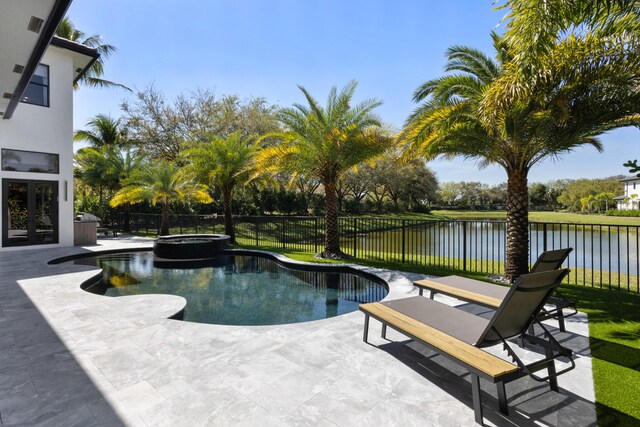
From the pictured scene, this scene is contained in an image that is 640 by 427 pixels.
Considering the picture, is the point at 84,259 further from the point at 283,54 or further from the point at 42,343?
the point at 283,54

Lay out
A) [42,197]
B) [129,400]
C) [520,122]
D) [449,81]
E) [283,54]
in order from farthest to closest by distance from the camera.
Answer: [283,54]
[42,197]
[449,81]
[520,122]
[129,400]

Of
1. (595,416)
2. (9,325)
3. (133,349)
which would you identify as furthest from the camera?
(9,325)

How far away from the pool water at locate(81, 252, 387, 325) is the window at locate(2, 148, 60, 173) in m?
4.51

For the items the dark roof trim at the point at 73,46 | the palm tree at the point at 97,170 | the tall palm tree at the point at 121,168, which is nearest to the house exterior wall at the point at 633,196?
the dark roof trim at the point at 73,46

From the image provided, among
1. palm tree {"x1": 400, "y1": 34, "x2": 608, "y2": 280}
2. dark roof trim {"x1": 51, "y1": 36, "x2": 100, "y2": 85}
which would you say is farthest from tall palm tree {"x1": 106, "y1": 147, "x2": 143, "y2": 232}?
palm tree {"x1": 400, "y1": 34, "x2": 608, "y2": 280}

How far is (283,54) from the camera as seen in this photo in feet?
47.5

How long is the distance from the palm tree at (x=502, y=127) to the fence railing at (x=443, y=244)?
29.3 inches

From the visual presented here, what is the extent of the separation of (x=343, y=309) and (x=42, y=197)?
12.7 m

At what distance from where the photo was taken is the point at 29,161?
1155 cm

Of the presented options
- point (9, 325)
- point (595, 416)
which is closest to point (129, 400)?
point (9, 325)

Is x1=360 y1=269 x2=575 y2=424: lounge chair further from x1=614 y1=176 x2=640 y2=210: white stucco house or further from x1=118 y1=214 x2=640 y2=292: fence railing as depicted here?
x1=118 y1=214 x2=640 y2=292: fence railing

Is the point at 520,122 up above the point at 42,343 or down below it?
above

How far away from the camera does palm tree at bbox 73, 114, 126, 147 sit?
23.3 m

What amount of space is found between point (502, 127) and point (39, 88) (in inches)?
600
